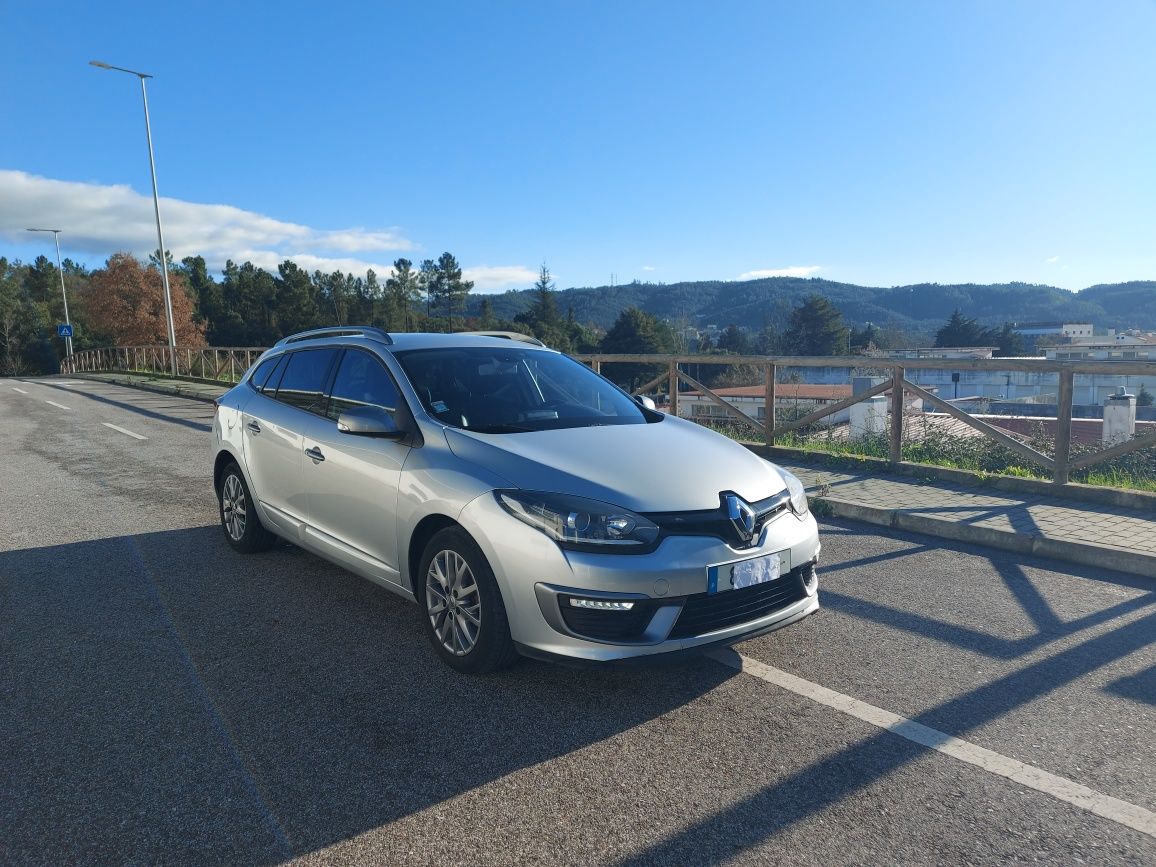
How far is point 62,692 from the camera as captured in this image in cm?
365

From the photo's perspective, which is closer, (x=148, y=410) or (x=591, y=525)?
(x=591, y=525)

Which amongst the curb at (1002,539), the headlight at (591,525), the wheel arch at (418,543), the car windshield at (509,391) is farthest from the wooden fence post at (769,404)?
the headlight at (591,525)

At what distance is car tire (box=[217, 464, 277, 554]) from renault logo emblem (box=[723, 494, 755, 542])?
365 centimetres

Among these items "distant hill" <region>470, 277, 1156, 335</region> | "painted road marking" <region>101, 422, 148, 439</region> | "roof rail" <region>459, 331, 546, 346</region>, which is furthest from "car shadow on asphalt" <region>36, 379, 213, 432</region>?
"distant hill" <region>470, 277, 1156, 335</region>

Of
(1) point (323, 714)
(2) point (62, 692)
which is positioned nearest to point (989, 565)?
(1) point (323, 714)

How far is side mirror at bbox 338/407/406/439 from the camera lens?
13.4 ft

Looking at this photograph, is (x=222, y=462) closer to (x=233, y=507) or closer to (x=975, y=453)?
(x=233, y=507)

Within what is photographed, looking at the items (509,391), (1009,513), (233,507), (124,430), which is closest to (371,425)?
(509,391)

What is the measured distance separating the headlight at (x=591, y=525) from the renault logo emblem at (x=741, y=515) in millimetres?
394

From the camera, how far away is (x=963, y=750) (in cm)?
312

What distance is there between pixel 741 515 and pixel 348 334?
300 cm

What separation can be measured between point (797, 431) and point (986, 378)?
263 cm

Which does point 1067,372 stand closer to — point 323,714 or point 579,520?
point 579,520

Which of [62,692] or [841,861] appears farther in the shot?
[62,692]
